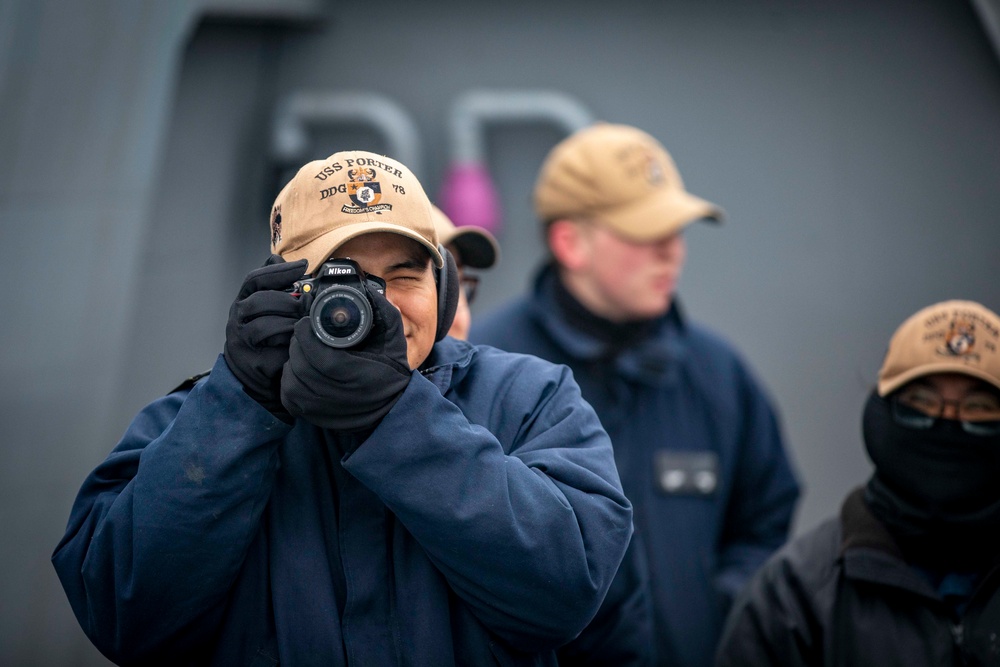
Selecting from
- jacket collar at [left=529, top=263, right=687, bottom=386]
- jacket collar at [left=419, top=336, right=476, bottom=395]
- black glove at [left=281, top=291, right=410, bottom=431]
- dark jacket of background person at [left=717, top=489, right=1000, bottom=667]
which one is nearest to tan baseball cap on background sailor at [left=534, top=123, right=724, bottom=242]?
jacket collar at [left=529, top=263, right=687, bottom=386]

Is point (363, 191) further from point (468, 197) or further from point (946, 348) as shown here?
point (468, 197)

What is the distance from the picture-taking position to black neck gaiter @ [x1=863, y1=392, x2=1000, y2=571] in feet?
6.03

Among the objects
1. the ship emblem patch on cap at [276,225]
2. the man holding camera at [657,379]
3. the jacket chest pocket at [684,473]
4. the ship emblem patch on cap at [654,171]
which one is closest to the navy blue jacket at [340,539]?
the ship emblem patch on cap at [276,225]

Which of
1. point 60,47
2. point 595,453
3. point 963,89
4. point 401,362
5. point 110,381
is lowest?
point 110,381

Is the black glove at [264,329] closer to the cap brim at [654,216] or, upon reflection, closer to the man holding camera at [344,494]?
the man holding camera at [344,494]

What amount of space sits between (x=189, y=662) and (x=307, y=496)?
25 centimetres

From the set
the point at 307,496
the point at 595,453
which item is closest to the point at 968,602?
the point at 595,453

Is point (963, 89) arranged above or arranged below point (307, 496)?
above

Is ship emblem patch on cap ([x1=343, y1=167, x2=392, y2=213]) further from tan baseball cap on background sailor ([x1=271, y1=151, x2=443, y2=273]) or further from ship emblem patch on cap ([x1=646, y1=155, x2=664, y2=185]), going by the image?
ship emblem patch on cap ([x1=646, y1=155, x2=664, y2=185])

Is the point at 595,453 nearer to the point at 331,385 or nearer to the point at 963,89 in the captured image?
the point at 331,385

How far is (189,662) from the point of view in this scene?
52.2 inches

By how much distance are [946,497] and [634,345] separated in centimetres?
101

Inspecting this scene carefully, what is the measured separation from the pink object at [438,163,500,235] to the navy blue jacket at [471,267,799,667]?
1005 mm

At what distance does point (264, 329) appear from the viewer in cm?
119
